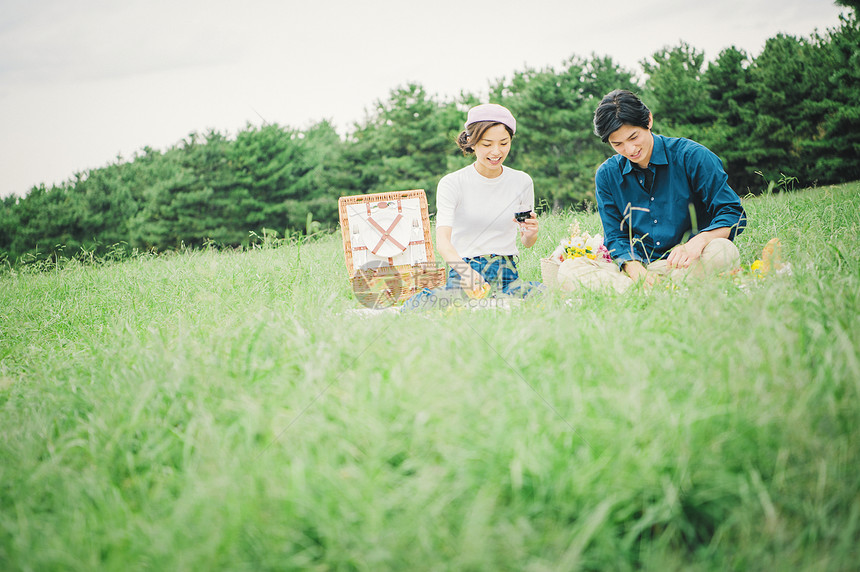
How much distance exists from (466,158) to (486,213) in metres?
14.9

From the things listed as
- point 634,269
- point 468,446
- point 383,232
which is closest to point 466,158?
point 383,232

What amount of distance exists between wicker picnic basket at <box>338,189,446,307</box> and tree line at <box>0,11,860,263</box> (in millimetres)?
15596

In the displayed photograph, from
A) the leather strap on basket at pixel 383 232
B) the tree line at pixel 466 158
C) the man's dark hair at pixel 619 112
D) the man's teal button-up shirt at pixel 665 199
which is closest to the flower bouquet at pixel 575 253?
the man's teal button-up shirt at pixel 665 199

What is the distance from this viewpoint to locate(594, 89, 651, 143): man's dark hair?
2672 millimetres

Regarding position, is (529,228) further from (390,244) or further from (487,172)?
(390,244)

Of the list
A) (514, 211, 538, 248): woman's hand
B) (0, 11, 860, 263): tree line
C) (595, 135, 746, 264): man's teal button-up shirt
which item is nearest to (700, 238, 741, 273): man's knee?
(595, 135, 746, 264): man's teal button-up shirt

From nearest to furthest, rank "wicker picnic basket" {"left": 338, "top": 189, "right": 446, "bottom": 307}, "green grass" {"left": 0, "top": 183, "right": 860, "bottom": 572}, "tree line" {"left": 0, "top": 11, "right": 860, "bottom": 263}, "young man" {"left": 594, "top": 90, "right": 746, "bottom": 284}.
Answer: "green grass" {"left": 0, "top": 183, "right": 860, "bottom": 572}
"young man" {"left": 594, "top": 90, "right": 746, "bottom": 284}
"wicker picnic basket" {"left": 338, "top": 189, "right": 446, "bottom": 307}
"tree line" {"left": 0, "top": 11, "right": 860, "bottom": 263}

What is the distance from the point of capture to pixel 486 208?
10.8ft

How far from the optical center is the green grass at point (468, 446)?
40.9 inches

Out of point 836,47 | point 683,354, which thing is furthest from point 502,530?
point 836,47

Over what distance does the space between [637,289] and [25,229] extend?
2600 centimetres

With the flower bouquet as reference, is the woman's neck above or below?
above

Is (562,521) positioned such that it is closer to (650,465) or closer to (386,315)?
(650,465)

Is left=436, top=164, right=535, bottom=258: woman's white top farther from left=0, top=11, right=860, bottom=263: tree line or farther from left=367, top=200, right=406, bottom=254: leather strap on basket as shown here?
left=0, top=11, right=860, bottom=263: tree line
